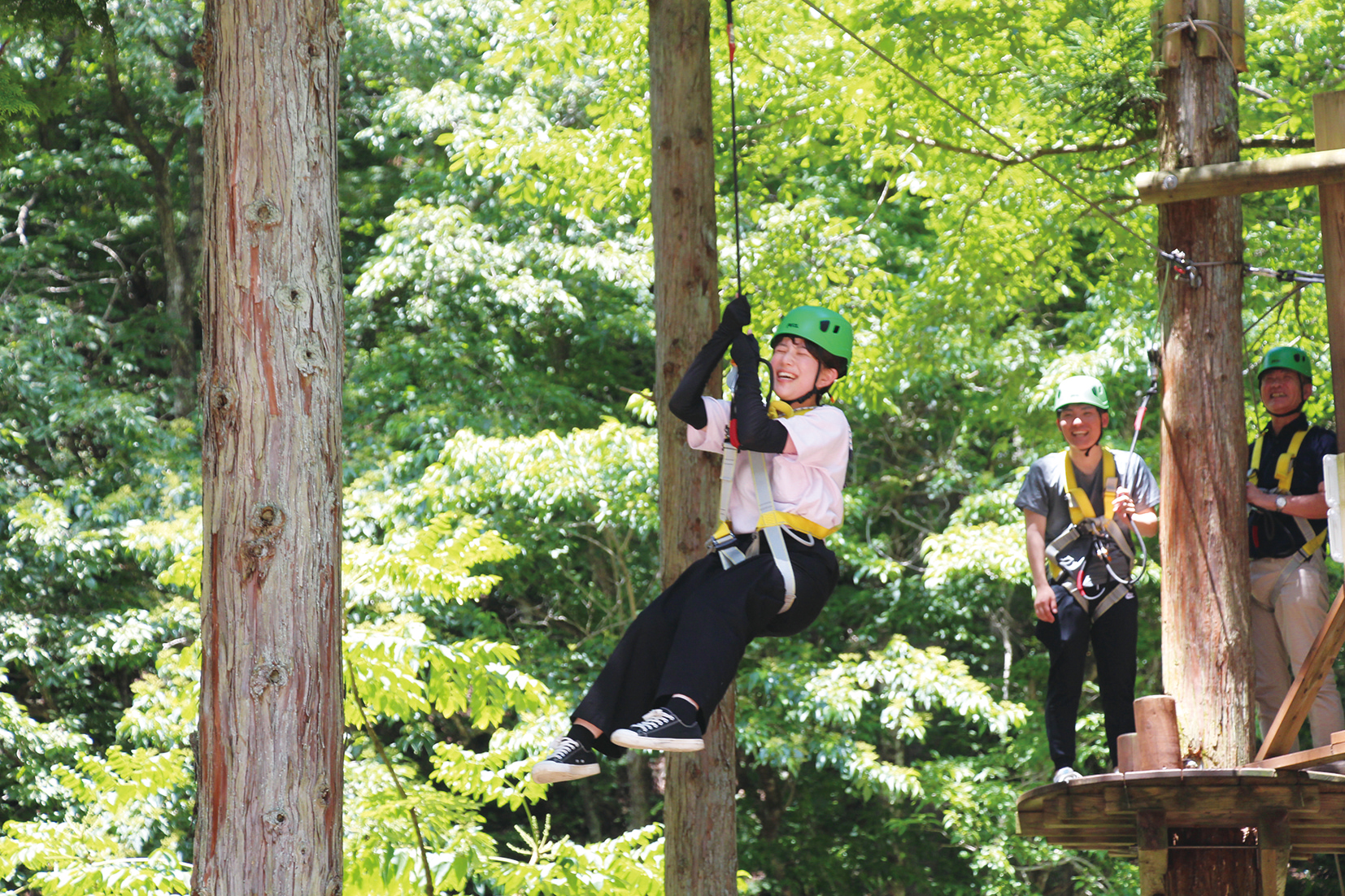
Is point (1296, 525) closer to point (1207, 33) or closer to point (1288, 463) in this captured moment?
point (1288, 463)

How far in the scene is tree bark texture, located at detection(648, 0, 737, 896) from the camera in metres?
5.13

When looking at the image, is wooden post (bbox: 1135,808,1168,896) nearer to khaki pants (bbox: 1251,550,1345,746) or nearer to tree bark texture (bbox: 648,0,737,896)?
khaki pants (bbox: 1251,550,1345,746)

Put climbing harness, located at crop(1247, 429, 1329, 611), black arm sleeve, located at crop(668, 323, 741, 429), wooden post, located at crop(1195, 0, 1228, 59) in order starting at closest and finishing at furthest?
1. black arm sleeve, located at crop(668, 323, 741, 429)
2. climbing harness, located at crop(1247, 429, 1329, 611)
3. wooden post, located at crop(1195, 0, 1228, 59)

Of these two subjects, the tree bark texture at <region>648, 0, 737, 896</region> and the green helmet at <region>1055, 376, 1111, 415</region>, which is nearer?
the tree bark texture at <region>648, 0, 737, 896</region>

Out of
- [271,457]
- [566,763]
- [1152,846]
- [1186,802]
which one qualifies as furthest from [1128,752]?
[271,457]

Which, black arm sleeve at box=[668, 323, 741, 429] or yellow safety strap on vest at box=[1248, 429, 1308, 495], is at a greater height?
black arm sleeve at box=[668, 323, 741, 429]

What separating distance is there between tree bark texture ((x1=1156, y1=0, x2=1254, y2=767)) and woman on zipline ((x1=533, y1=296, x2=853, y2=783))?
2.11 m

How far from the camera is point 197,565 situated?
7.18m

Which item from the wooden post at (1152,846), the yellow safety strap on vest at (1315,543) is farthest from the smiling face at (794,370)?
the yellow safety strap on vest at (1315,543)

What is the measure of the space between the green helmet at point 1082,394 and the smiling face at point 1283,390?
0.67 meters

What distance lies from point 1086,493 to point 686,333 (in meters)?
1.63

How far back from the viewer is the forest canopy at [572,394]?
7.88m

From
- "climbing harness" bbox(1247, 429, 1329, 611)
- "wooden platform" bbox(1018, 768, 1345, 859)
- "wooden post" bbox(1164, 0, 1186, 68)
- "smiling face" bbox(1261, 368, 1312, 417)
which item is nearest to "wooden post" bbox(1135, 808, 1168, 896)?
"wooden platform" bbox(1018, 768, 1345, 859)

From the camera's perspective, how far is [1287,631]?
5402 millimetres
